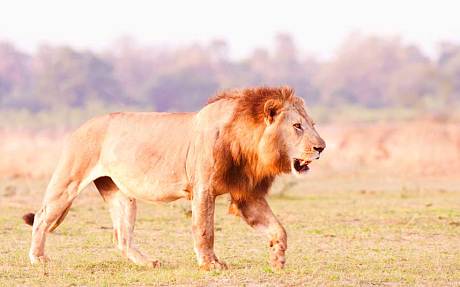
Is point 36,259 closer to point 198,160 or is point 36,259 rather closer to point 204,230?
point 204,230

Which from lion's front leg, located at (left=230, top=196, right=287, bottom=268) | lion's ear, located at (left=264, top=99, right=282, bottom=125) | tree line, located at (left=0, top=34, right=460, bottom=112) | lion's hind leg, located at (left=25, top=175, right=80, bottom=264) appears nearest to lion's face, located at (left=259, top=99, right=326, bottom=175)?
lion's ear, located at (left=264, top=99, right=282, bottom=125)

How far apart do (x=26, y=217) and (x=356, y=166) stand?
16403mm

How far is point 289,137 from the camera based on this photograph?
8344mm

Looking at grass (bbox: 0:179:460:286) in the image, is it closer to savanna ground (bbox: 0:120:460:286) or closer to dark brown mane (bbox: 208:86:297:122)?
savanna ground (bbox: 0:120:460:286)

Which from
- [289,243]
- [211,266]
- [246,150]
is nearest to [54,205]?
[211,266]

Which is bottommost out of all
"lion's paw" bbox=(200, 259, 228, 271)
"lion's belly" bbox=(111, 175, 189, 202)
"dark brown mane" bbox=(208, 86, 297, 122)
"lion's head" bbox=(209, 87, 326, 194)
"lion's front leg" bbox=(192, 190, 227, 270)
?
"lion's paw" bbox=(200, 259, 228, 271)

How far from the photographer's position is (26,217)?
9.49 metres

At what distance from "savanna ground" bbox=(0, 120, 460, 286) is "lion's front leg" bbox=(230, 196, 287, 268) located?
0.16 m

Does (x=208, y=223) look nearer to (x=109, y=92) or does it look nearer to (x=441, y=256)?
(x=441, y=256)

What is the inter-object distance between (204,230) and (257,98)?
1108 mm

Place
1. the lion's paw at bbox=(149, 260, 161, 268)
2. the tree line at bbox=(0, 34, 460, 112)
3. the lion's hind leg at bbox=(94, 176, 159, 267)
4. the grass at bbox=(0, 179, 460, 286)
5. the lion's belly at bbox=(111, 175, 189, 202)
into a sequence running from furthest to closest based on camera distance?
the tree line at bbox=(0, 34, 460, 112), the lion's hind leg at bbox=(94, 176, 159, 267), the lion's paw at bbox=(149, 260, 161, 268), the lion's belly at bbox=(111, 175, 189, 202), the grass at bbox=(0, 179, 460, 286)

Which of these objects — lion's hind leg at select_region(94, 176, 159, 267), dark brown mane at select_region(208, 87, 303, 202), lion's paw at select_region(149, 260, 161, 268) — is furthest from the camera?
lion's hind leg at select_region(94, 176, 159, 267)

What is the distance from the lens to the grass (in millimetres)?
8148

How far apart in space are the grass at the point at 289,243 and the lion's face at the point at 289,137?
83cm
